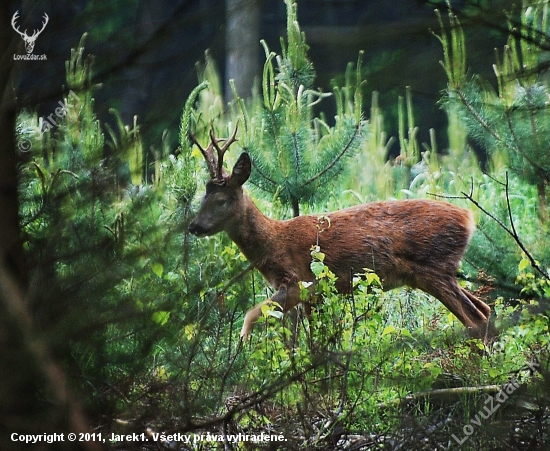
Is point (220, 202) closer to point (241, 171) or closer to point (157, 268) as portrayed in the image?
point (241, 171)

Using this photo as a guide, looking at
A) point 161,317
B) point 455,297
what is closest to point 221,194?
point 455,297

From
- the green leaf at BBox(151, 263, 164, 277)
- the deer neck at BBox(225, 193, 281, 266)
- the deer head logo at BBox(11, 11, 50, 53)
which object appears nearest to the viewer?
the deer head logo at BBox(11, 11, 50, 53)

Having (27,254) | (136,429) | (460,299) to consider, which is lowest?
(460,299)

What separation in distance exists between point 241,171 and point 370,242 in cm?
119

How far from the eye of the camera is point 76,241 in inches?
79.6

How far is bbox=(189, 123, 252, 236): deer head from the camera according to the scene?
645 cm

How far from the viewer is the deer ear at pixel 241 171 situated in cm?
646

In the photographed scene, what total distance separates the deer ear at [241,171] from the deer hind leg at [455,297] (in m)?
1.67

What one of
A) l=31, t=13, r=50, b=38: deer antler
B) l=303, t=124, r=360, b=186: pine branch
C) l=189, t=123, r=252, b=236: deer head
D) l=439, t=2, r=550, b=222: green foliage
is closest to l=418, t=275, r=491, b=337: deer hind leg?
l=439, t=2, r=550, b=222: green foliage

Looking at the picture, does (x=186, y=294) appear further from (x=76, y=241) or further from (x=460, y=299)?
(x=460, y=299)

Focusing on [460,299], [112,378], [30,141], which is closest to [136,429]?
[112,378]

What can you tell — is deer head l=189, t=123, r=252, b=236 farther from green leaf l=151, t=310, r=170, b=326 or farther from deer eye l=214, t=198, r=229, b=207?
green leaf l=151, t=310, r=170, b=326

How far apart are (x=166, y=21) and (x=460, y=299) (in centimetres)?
493

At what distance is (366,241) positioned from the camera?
662 centimetres
